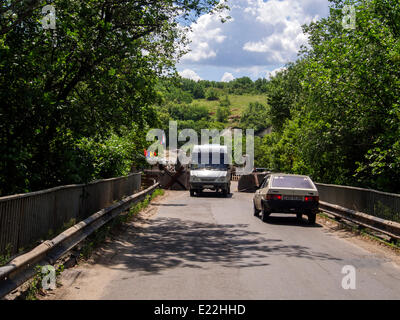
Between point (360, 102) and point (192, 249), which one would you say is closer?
point (192, 249)

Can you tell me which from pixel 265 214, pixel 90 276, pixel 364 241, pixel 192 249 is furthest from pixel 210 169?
pixel 90 276

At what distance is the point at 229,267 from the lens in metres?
8.27

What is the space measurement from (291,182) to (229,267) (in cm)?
813

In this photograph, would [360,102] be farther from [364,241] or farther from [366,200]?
[364,241]

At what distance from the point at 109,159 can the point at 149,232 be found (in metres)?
5.80

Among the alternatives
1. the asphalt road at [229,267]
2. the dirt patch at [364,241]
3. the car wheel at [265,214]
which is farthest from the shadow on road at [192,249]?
the car wheel at [265,214]

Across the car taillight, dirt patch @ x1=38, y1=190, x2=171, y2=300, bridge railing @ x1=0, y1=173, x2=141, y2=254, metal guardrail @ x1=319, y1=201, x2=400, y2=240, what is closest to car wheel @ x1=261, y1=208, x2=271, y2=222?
the car taillight

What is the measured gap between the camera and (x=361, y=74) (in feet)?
50.4

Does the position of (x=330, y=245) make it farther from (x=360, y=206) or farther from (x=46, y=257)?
(x=46, y=257)

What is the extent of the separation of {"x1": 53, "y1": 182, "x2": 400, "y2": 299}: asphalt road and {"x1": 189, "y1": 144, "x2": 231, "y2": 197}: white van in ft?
47.6

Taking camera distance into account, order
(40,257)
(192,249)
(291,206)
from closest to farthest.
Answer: (40,257) → (192,249) → (291,206)

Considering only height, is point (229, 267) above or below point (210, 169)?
below
